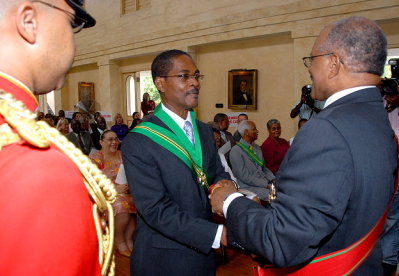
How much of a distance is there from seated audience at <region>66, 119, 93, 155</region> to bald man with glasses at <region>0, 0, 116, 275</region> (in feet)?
17.7

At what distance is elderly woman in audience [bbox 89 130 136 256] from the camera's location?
420cm

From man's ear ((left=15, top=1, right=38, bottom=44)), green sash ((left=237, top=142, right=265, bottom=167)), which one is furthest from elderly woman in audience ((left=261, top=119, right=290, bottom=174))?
man's ear ((left=15, top=1, right=38, bottom=44))

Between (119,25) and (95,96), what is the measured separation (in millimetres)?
3590

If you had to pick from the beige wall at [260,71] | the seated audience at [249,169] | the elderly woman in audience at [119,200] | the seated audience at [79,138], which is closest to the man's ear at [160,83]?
the elderly woman in audience at [119,200]

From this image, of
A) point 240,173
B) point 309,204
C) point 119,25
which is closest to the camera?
point 309,204

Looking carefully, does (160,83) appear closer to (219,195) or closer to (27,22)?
(219,195)

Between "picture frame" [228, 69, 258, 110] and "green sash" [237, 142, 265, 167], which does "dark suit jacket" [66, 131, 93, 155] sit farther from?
"picture frame" [228, 69, 258, 110]

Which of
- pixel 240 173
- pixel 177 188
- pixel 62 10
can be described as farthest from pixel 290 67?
pixel 62 10

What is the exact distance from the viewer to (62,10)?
777 millimetres

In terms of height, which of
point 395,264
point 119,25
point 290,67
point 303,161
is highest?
point 119,25

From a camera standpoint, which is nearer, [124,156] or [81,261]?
[81,261]

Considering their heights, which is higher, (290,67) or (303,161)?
(290,67)

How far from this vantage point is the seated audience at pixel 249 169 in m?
4.56

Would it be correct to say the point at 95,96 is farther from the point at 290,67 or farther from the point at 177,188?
the point at 177,188
